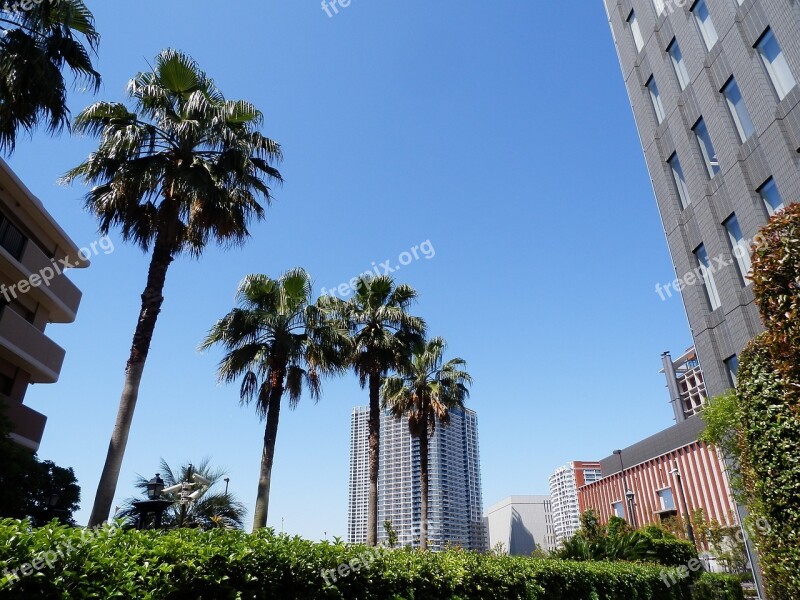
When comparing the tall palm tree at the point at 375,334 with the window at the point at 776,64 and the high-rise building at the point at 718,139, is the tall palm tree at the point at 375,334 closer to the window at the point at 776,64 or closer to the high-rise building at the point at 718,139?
the high-rise building at the point at 718,139

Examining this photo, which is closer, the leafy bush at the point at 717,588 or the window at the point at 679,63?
the leafy bush at the point at 717,588

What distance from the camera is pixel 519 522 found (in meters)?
67.1

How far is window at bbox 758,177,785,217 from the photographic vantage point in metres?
14.4

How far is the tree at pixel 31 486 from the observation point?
47.5 feet

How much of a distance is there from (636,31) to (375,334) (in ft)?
55.9

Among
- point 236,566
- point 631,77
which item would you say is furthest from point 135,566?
point 631,77

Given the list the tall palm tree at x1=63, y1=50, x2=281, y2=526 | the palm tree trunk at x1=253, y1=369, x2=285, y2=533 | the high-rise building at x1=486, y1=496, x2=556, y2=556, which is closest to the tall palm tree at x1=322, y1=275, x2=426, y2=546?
the palm tree trunk at x1=253, y1=369, x2=285, y2=533

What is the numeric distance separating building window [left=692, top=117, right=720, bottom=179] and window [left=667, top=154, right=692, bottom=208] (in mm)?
1122

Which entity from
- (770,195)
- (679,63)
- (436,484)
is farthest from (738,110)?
(436,484)

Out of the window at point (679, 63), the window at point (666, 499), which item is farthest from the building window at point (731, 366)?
the window at point (666, 499)

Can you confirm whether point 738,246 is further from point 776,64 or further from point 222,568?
point 222,568

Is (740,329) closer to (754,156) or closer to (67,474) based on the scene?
(754,156)

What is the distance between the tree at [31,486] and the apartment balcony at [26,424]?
97 cm

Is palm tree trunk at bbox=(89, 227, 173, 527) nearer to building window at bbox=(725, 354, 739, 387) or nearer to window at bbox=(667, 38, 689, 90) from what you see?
building window at bbox=(725, 354, 739, 387)
